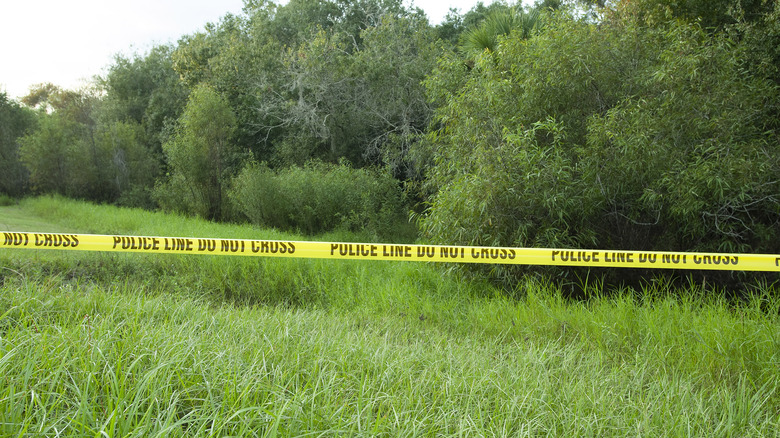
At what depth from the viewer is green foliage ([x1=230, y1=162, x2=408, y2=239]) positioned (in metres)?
12.9

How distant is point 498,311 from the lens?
508 cm

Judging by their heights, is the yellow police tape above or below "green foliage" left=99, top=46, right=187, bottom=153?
below

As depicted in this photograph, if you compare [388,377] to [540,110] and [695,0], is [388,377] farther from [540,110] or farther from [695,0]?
[695,0]

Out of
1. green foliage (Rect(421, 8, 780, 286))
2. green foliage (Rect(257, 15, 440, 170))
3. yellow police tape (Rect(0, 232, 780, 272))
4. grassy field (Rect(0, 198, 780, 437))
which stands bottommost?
grassy field (Rect(0, 198, 780, 437))

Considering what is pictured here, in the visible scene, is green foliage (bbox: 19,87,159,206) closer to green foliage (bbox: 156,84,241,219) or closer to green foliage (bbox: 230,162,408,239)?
green foliage (bbox: 156,84,241,219)

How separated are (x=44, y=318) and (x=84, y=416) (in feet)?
6.52

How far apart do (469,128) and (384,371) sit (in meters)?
5.15

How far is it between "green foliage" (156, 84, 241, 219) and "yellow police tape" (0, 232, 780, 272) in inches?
475

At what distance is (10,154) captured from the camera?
62.7 feet

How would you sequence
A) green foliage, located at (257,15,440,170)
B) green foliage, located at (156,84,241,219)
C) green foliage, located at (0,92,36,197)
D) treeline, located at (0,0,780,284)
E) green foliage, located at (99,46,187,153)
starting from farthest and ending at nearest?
green foliage, located at (99,46,187,153)
green foliage, located at (0,92,36,197)
green foliage, located at (257,15,440,170)
green foliage, located at (156,84,241,219)
treeline, located at (0,0,780,284)

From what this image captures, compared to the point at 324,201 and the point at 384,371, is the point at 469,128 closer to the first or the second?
the point at 384,371

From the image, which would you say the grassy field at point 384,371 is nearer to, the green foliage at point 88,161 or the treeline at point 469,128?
the treeline at point 469,128

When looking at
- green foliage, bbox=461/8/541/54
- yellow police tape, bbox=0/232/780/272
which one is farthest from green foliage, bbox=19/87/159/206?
Result: yellow police tape, bbox=0/232/780/272

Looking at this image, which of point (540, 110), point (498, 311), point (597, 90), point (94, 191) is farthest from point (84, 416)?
point (94, 191)
